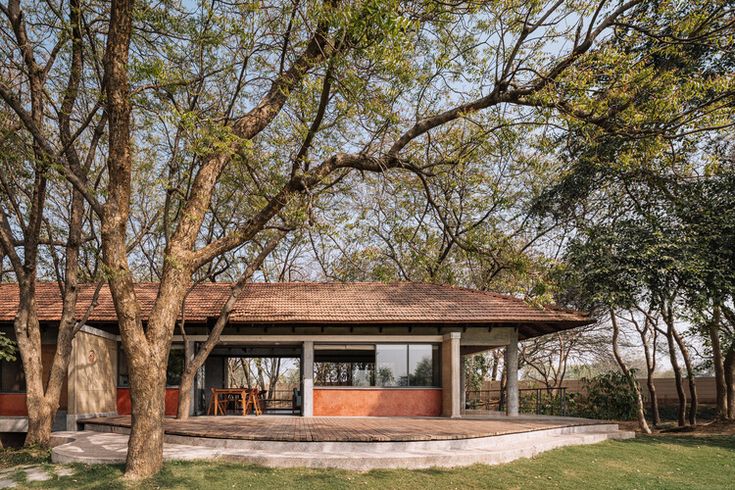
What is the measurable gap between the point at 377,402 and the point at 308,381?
194 centimetres

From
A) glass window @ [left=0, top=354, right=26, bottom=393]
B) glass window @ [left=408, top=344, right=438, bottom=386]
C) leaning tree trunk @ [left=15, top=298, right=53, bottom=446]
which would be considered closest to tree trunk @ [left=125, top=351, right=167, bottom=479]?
leaning tree trunk @ [left=15, top=298, right=53, bottom=446]

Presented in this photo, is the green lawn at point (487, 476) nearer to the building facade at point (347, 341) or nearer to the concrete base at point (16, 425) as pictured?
the building facade at point (347, 341)

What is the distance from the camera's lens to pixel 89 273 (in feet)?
76.0

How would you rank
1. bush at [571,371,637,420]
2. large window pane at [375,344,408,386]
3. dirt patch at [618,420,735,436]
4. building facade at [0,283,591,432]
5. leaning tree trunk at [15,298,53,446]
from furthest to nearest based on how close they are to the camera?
bush at [571,371,637,420], large window pane at [375,344,408,386], dirt patch at [618,420,735,436], building facade at [0,283,591,432], leaning tree trunk at [15,298,53,446]

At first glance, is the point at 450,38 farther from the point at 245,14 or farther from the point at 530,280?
the point at 530,280

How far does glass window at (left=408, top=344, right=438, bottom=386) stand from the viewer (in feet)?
52.4

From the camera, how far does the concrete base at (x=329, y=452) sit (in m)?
9.24

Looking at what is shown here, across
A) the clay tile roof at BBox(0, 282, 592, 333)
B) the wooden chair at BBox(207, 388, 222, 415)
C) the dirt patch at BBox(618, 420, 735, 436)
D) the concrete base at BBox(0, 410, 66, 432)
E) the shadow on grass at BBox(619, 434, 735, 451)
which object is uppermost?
the clay tile roof at BBox(0, 282, 592, 333)

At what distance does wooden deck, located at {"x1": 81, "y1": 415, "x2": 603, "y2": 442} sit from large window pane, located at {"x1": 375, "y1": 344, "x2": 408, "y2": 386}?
1.13m

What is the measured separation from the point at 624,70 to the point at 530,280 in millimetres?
3451

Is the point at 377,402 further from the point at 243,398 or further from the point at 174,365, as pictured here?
the point at 174,365

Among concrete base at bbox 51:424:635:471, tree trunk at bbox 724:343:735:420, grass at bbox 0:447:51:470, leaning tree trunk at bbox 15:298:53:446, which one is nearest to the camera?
concrete base at bbox 51:424:635:471

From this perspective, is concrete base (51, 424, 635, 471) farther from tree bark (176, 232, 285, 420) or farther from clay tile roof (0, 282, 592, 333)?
clay tile roof (0, 282, 592, 333)

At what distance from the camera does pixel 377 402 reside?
15820 mm
